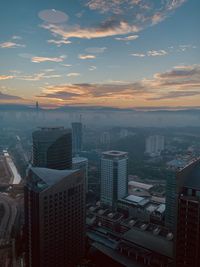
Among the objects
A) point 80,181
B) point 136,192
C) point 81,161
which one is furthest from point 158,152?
point 80,181

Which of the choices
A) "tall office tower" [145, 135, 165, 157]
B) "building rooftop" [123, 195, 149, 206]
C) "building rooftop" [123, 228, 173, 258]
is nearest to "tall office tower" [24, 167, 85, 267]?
"building rooftop" [123, 228, 173, 258]

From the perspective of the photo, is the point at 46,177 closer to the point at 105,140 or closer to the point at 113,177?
the point at 113,177

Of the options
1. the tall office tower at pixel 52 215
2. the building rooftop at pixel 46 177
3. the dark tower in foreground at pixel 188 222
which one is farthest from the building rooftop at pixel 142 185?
the dark tower in foreground at pixel 188 222

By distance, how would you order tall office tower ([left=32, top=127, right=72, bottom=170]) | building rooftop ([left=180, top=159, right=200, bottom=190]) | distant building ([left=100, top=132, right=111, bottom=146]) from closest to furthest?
building rooftop ([left=180, top=159, right=200, bottom=190]) → tall office tower ([left=32, top=127, right=72, bottom=170]) → distant building ([left=100, top=132, right=111, bottom=146])

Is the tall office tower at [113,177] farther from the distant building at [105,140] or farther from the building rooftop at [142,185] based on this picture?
the distant building at [105,140]

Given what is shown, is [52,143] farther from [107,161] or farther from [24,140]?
[24,140]

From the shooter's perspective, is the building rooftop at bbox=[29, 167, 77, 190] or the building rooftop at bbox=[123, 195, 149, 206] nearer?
the building rooftop at bbox=[29, 167, 77, 190]

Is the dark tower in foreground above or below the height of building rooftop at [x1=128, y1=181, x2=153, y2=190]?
above

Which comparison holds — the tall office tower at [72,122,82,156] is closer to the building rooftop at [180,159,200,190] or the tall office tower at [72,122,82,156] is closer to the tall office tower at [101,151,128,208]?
the tall office tower at [101,151,128,208]
